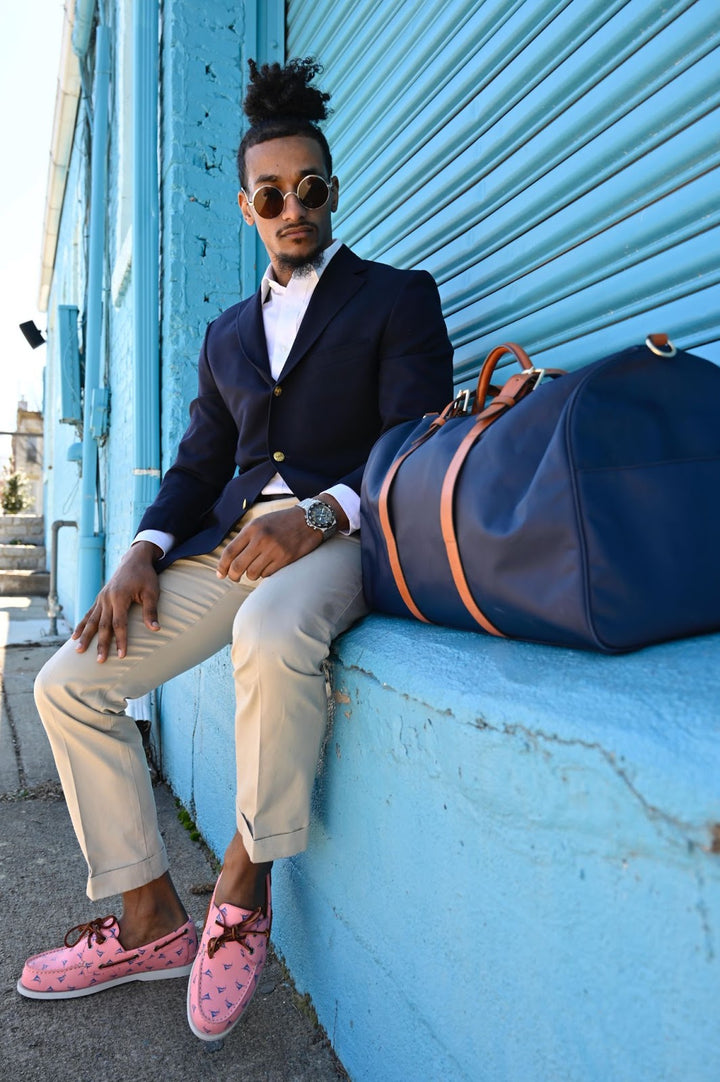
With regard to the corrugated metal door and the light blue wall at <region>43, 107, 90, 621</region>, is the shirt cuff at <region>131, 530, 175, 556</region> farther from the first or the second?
the light blue wall at <region>43, 107, 90, 621</region>

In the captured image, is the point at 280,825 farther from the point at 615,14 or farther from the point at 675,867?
the point at 615,14

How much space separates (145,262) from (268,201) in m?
1.75

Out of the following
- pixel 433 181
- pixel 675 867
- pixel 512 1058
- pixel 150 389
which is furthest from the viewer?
pixel 150 389

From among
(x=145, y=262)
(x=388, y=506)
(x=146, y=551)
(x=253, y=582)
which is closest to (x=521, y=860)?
(x=388, y=506)

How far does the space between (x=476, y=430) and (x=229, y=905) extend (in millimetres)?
1031

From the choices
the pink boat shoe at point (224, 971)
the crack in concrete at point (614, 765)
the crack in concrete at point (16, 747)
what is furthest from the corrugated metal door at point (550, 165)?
the crack in concrete at point (16, 747)

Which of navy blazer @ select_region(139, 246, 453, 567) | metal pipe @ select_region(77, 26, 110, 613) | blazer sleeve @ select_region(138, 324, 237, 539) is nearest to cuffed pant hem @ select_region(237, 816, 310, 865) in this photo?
navy blazer @ select_region(139, 246, 453, 567)

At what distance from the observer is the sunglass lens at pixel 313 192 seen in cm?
200

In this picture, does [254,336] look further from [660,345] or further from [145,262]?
[145,262]

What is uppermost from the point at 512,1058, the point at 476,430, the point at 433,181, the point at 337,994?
the point at 433,181

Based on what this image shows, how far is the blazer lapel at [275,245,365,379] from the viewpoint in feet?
6.20

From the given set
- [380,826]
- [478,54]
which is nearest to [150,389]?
[478,54]

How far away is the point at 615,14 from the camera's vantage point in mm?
1583

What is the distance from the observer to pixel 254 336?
207 centimetres
